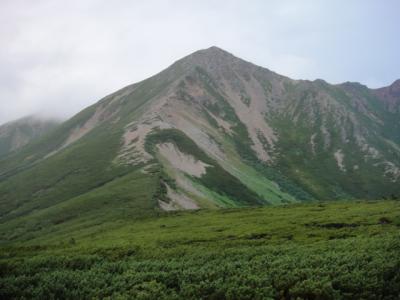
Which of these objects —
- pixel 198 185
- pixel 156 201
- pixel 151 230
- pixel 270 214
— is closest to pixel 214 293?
pixel 151 230

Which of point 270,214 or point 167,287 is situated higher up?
point 167,287

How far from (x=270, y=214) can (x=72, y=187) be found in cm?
8260

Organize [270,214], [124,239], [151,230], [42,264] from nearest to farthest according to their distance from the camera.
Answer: [42,264]
[124,239]
[151,230]
[270,214]

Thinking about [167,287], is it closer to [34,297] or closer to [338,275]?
[34,297]

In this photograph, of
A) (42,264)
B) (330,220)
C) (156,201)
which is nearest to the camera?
(42,264)

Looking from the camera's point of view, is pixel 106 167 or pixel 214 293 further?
pixel 106 167

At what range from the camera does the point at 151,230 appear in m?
81.4

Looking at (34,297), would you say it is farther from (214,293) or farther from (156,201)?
(156,201)

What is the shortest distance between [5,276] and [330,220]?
47659 mm

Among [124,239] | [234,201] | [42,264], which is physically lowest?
[234,201]

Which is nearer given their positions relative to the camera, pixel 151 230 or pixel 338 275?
pixel 338 275

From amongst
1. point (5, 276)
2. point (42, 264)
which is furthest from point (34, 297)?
point (42, 264)

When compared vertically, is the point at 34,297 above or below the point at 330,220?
above

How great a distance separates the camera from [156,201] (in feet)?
373
